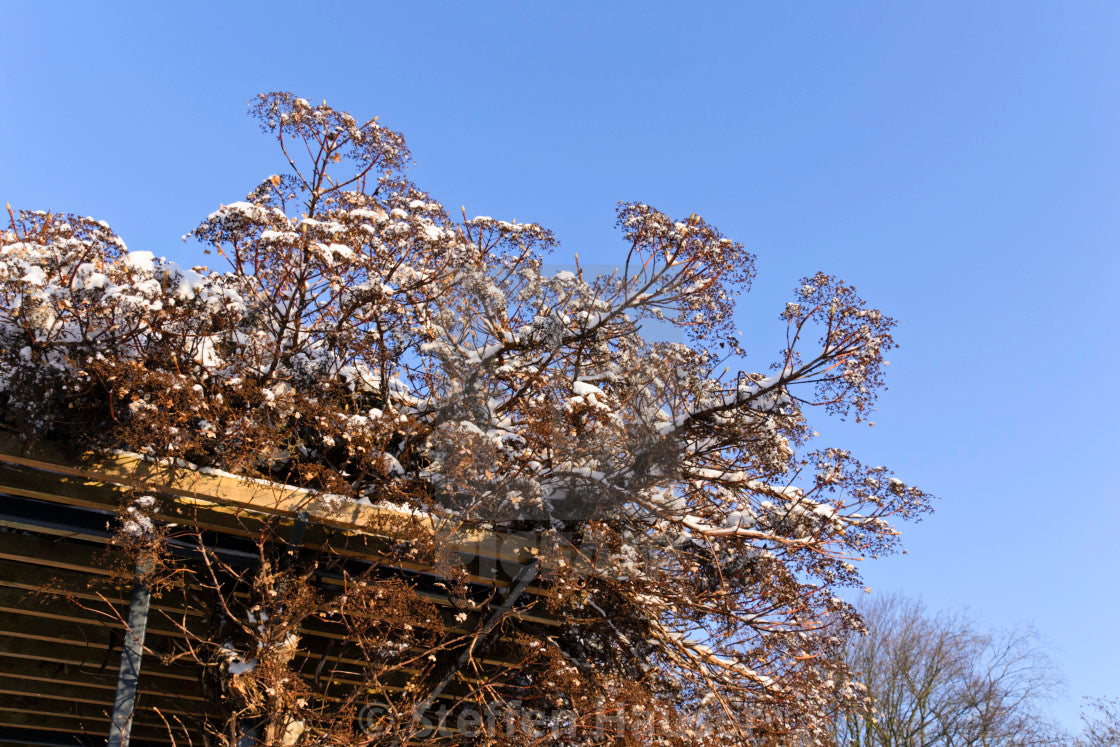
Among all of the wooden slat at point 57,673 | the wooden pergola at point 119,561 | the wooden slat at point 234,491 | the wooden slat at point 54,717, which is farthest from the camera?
the wooden slat at point 54,717

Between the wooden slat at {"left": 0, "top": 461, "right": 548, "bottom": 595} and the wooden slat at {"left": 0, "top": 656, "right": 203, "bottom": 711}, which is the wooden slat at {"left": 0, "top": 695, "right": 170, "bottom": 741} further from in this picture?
the wooden slat at {"left": 0, "top": 461, "right": 548, "bottom": 595}

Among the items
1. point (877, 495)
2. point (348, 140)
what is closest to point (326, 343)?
point (348, 140)

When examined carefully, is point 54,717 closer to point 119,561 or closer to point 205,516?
point 119,561

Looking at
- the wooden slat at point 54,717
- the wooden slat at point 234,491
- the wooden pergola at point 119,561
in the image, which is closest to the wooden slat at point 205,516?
the wooden pergola at point 119,561

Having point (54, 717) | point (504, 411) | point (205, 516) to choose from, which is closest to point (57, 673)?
point (54, 717)

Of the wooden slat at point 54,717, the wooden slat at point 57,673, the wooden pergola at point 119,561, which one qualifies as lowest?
the wooden slat at point 54,717

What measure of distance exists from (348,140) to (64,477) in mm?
3591

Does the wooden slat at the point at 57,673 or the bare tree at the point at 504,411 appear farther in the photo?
the wooden slat at the point at 57,673

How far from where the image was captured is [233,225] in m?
6.30

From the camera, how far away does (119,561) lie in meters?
6.53

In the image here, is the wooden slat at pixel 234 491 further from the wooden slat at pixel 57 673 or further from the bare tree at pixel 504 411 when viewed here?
the wooden slat at pixel 57 673

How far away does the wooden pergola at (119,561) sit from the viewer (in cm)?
611

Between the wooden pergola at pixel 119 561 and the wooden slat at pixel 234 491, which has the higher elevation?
the wooden slat at pixel 234 491

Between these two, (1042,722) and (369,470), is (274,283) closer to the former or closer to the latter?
(369,470)
